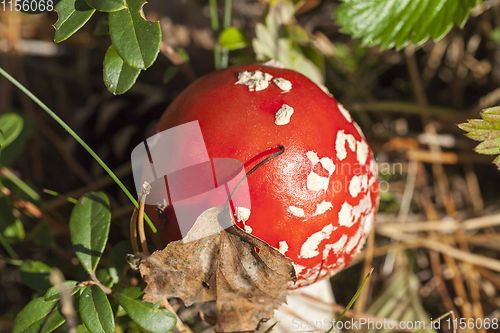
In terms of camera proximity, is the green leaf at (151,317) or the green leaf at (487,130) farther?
the green leaf at (487,130)

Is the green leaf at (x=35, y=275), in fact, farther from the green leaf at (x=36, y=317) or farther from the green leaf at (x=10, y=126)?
the green leaf at (x=10, y=126)

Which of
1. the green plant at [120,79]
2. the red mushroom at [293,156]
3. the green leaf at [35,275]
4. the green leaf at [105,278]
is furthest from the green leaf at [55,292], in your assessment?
the red mushroom at [293,156]

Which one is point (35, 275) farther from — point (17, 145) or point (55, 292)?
point (17, 145)

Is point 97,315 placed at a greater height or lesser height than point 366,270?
greater

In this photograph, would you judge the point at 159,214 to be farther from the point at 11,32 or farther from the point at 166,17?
the point at 11,32

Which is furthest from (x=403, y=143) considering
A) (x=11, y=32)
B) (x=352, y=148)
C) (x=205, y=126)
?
(x=11, y=32)

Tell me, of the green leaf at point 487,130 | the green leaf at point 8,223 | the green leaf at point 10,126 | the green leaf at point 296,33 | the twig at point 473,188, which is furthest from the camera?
the twig at point 473,188

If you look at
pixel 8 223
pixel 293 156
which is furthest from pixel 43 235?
pixel 293 156
